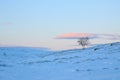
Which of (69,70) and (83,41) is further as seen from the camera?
(83,41)

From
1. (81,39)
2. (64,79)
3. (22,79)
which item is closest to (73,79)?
(64,79)

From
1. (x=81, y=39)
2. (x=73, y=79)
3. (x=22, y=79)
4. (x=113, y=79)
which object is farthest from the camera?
(x=81, y=39)

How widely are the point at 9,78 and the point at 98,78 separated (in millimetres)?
9062

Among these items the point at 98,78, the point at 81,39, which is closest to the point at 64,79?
the point at 98,78

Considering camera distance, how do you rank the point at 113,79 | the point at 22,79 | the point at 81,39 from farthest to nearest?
the point at 81,39, the point at 22,79, the point at 113,79

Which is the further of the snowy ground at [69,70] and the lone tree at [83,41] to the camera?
the lone tree at [83,41]

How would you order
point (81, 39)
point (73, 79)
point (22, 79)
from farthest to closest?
point (81, 39) → point (22, 79) → point (73, 79)

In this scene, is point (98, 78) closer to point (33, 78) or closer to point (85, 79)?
point (85, 79)

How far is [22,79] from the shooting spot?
99.9ft

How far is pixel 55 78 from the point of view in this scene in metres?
30.1

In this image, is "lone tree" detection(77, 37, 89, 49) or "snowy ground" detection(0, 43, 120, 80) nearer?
"snowy ground" detection(0, 43, 120, 80)

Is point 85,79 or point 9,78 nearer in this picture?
point 85,79

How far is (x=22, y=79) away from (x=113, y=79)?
943 cm

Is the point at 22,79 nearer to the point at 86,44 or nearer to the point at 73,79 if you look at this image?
the point at 73,79
